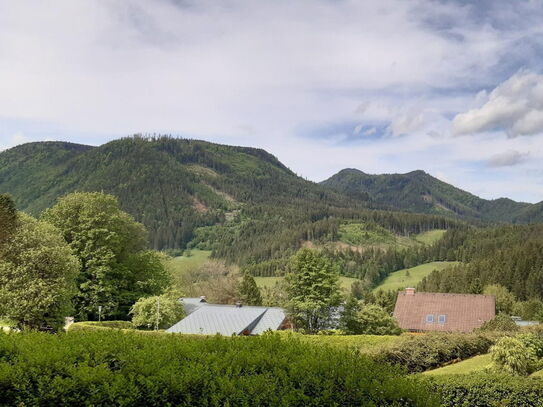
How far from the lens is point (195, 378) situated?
696 centimetres

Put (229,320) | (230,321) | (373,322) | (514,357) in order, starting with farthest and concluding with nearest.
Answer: (229,320), (230,321), (373,322), (514,357)

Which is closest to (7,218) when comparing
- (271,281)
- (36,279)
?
(36,279)

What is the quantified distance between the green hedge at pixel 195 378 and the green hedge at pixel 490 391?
26.8 feet

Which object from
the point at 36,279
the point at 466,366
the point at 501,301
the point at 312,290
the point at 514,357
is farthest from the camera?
the point at 501,301

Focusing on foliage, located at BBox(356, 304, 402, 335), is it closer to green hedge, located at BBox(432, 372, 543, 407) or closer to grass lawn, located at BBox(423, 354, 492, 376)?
grass lawn, located at BBox(423, 354, 492, 376)

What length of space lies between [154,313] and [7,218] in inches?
572

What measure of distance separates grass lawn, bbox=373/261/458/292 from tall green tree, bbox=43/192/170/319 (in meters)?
120

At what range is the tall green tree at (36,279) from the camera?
33969mm

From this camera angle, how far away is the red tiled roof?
5291cm

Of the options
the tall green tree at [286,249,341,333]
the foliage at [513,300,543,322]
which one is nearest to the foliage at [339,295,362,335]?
the tall green tree at [286,249,341,333]

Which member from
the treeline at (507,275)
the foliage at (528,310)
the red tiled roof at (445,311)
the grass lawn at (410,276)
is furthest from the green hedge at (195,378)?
the grass lawn at (410,276)

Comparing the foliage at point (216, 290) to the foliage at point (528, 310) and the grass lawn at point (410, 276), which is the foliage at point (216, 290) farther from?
the grass lawn at point (410, 276)

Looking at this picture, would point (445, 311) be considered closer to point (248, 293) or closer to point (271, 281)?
point (248, 293)

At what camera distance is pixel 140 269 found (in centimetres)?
5031
